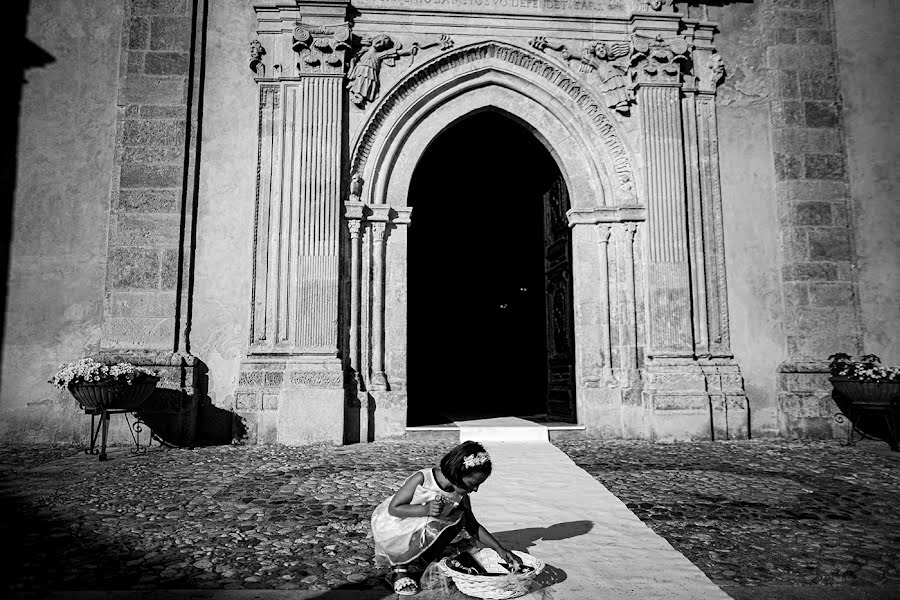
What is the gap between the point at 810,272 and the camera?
25.2 ft

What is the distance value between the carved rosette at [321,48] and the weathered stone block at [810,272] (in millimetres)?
6242

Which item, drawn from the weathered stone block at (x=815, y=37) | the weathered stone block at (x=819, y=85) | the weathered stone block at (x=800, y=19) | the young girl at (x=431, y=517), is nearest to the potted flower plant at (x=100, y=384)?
the young girl at (x=431, y=517)

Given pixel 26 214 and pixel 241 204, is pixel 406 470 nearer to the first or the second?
pixel 241 204

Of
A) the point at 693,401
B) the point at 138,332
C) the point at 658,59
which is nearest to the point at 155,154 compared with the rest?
the point at 138,332

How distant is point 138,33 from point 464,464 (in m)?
7.51

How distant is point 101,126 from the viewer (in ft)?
24.4

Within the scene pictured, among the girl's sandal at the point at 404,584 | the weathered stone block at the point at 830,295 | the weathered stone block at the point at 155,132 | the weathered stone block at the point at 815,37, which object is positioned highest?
the weathered stone block at the point at 815,37

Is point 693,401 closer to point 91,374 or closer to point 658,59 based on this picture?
point 658,59

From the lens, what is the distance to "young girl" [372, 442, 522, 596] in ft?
8.30

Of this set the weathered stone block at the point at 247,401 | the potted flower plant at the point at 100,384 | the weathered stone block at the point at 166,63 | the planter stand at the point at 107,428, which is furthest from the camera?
the weathered stone block at the point at 166,63

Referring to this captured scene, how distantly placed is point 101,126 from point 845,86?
9.71 metres

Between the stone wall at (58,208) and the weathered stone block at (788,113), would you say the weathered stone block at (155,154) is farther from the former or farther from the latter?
the weathered stone block at (788,113)

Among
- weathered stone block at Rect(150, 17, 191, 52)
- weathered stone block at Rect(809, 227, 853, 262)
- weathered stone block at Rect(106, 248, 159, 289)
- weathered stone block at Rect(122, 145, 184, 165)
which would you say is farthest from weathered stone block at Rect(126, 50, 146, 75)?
weathered stone block at Rect(809, 227, 853, 262)

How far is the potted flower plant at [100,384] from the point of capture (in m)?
5.82
